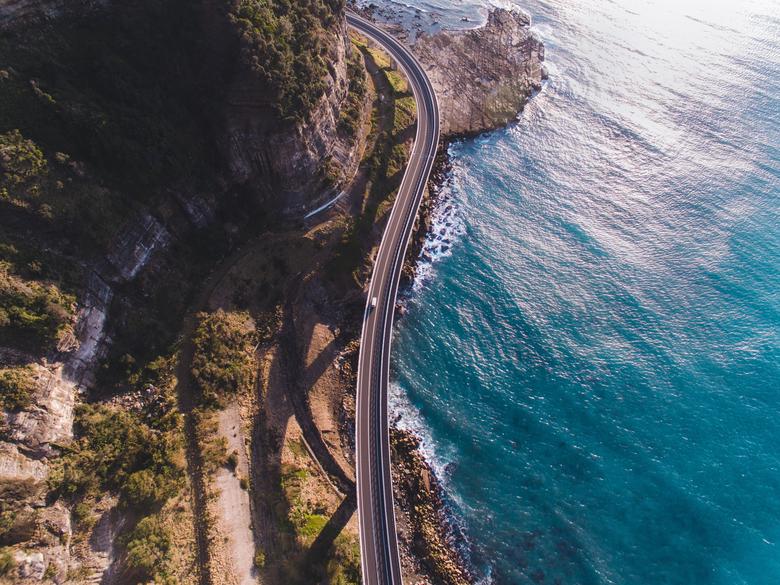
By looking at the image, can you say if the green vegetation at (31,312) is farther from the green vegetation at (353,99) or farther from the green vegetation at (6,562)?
the green vegetation at (353,99)

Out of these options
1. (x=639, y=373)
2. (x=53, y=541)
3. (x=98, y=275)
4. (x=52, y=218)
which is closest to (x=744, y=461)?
(x=639, y=373)

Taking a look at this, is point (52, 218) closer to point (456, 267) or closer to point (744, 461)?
point (456, 267)

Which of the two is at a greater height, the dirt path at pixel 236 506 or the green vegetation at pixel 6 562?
the dirt path at pixel 236 506

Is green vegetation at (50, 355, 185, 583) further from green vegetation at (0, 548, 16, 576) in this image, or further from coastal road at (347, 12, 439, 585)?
coastal road at (347, 12, 439, 585)

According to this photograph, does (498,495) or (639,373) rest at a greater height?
(639,373)

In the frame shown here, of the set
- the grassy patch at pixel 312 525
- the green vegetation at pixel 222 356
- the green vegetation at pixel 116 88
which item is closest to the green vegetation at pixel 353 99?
the green vegetation at pixel 116 88
